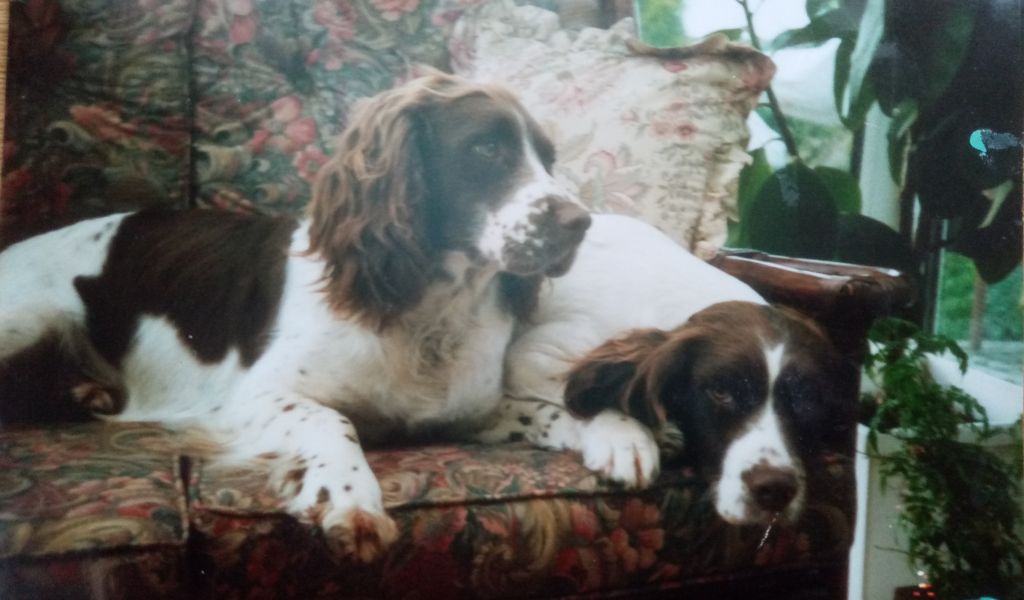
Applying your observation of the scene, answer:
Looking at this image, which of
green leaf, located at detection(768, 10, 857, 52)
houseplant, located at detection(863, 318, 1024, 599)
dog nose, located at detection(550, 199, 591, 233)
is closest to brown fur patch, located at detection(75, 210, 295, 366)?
dog nose, located at detection(550, 199, 591, 233)

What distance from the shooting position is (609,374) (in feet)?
3.86

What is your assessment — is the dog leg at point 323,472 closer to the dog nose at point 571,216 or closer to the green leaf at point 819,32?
the dog nose at point 571,216

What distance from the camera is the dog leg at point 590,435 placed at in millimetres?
1121

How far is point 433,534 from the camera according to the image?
1.05 m

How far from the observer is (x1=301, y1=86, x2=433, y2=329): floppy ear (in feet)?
3.65

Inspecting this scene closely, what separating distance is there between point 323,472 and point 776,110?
780 mm

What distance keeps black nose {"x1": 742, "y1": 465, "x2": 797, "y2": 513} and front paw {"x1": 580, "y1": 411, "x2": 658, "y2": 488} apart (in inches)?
4.8

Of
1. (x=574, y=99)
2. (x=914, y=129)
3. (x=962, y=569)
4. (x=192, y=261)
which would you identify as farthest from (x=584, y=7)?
(x=962, y=569)

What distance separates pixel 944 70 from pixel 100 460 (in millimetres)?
1247

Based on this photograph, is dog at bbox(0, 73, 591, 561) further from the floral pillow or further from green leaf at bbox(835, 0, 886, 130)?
green leaf at bbox(835, 0, 886, 130)

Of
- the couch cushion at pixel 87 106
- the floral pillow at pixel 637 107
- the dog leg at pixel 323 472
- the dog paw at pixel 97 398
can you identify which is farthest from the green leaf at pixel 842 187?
the dog paw at pixel 97 398

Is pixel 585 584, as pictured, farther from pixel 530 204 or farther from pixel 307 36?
pixel 307 36

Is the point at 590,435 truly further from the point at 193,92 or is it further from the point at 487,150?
the point at 193,92

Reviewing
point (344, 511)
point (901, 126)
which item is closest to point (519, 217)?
point (344, 511)
